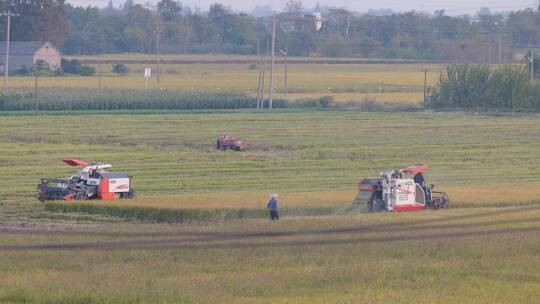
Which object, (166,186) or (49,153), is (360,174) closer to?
(166,186)

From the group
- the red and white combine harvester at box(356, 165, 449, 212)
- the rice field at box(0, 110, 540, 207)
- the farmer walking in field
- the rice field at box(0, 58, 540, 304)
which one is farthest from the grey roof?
the farmer walking in field

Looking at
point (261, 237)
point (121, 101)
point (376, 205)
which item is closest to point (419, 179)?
point (376, 205)

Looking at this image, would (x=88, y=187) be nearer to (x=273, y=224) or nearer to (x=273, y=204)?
(x=273, y=204)

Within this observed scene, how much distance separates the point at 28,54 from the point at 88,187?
90856 millimetres

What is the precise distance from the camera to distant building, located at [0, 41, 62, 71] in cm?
12106

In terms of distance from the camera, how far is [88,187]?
33.8 metres

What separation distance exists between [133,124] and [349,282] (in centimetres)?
4869

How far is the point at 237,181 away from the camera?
1577 inches

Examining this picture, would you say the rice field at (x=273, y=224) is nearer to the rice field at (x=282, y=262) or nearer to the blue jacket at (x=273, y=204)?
the rice field at (x=282, y=262)

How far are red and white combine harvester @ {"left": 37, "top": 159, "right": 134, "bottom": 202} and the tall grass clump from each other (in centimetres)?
5669

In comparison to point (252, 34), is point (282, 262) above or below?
below

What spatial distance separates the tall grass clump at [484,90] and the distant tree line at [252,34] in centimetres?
3382

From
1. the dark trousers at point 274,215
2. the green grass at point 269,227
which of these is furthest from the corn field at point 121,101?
the dark trousers at point 274,215

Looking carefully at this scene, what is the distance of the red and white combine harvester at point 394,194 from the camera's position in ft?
106
